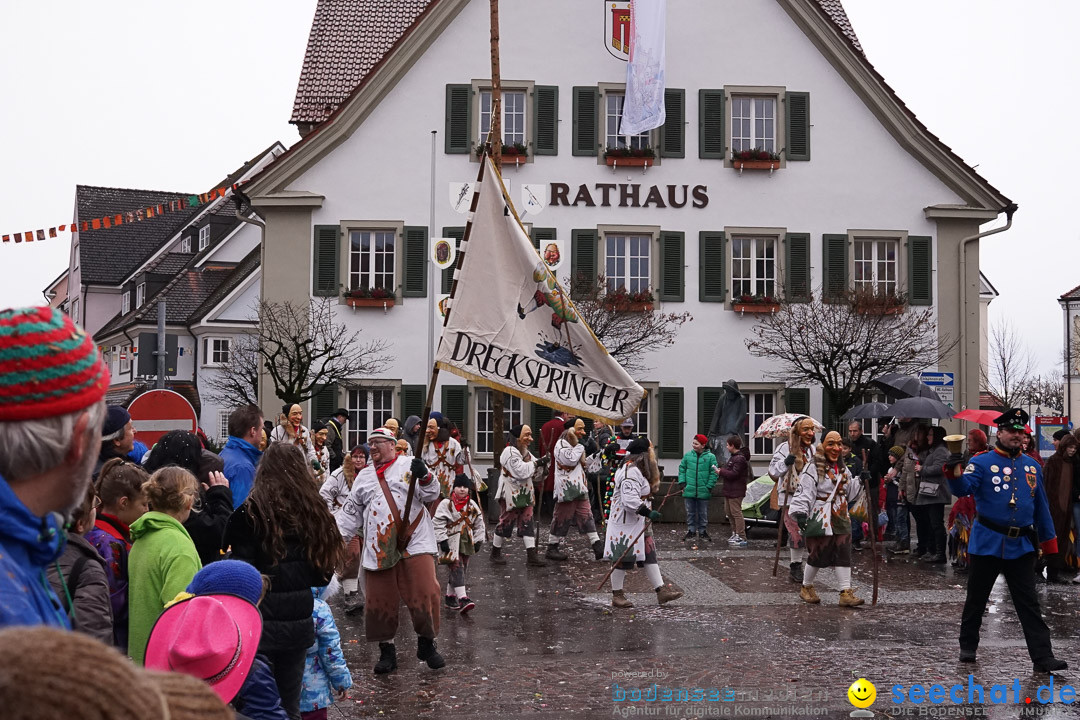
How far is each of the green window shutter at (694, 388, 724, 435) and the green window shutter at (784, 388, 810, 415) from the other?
153 centimetres

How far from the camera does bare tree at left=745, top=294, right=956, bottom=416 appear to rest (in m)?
25.1

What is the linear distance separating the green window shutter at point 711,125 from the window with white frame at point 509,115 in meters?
4.15

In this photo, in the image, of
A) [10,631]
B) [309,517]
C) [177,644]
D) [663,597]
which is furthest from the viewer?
[663,597]

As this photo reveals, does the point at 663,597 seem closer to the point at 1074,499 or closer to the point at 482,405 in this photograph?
the point at 1074,499

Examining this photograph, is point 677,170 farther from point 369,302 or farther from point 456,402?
point 369,302

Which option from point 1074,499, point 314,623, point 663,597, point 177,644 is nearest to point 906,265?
point 1074,499

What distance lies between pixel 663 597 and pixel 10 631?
10832 millimetres

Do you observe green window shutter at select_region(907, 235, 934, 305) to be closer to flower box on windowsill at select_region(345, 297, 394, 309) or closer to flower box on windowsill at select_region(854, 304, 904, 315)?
flower box on windowsill at select_region(854, 304, 904, 315)

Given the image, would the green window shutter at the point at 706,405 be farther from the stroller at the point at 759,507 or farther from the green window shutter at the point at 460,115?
the green window shutter at the point at 460,115

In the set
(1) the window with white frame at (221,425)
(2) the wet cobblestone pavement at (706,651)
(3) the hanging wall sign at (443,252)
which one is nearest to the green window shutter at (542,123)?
(3) the hanging wall sign at (443,252)

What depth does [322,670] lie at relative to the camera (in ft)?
18.8

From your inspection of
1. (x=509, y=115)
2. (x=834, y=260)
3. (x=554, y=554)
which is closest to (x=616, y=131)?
(x=509, y=115)

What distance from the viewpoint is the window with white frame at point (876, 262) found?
2738cm

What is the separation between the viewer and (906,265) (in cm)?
2745
